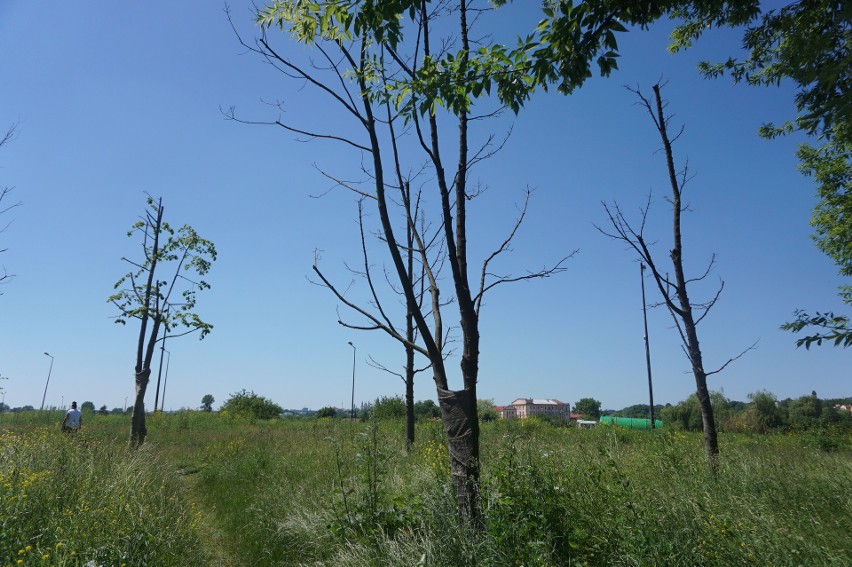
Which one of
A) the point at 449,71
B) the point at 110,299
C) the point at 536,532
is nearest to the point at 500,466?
the point at 536,532

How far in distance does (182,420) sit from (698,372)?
2477 cm

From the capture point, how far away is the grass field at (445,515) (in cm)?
369

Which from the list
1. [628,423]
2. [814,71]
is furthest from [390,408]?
[814,71]

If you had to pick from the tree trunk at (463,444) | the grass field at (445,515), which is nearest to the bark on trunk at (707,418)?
the grass field at (445,515)

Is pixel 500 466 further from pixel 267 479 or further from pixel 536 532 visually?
pixel 267 479

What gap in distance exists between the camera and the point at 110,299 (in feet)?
53.7

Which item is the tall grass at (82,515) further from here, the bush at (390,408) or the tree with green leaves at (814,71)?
the bush at (390,408)

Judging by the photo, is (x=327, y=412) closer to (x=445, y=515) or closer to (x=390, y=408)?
(x=390, y=408)

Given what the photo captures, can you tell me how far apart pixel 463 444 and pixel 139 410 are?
578 inches

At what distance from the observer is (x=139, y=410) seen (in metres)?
15.5

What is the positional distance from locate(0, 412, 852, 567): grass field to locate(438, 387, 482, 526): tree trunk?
0.61ft

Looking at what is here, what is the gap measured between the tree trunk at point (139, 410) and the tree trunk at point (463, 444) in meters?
13.5

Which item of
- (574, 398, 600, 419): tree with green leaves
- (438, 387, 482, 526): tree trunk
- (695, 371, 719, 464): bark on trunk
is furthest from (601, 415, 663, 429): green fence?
(574, 398, 600, 419): tree with green leaves

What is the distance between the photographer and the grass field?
3691 millimetres
